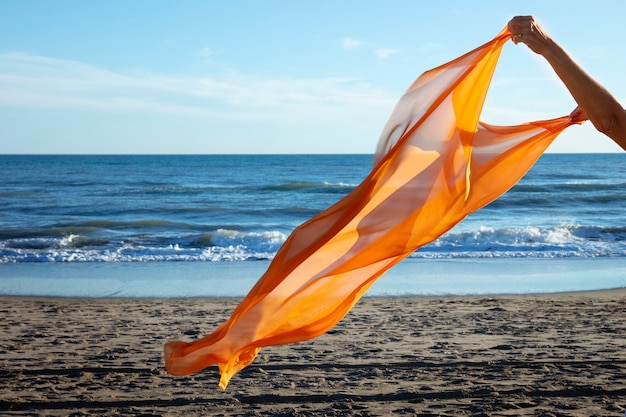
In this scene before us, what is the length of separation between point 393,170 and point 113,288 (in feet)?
30.0

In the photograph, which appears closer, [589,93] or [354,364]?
[589,93]

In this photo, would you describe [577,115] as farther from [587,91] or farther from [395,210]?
[587,91]

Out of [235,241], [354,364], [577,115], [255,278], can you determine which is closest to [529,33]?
[577,115]

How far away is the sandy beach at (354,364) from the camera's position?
221 inches

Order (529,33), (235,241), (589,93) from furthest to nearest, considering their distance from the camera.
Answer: (235,241) → (529,33) → (589,93)

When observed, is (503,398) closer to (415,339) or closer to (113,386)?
(415,339)

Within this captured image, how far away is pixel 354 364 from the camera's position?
6.79 metres

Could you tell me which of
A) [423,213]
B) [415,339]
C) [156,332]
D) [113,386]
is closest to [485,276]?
[415,339]

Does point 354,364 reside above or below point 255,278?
above

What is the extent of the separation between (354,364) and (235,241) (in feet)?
46.0

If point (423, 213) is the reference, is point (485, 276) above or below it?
below

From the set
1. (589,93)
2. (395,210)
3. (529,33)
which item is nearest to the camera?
(589,93)

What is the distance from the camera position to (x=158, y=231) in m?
22.6

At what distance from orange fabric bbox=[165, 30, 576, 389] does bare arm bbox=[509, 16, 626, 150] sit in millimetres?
1128
